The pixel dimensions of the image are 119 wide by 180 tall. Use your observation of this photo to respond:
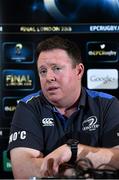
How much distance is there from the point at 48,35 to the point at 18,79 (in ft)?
1.37

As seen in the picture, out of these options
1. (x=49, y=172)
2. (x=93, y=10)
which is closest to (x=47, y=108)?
(x=49, y=172)

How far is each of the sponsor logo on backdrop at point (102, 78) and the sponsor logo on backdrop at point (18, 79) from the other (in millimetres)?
454

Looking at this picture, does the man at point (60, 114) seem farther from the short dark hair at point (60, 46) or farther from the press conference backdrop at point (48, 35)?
the press conference backdrop at point (48, 35)

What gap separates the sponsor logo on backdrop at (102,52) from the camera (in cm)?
300

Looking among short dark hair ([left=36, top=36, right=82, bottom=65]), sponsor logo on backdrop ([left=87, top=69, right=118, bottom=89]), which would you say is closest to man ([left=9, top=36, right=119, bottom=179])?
short dark hair ([left=36, top=36, right=82, bottom=65])

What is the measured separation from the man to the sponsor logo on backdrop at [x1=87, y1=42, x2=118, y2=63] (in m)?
0.76

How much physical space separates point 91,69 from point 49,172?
1524 millimetres

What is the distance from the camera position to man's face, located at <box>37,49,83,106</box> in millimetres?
2084

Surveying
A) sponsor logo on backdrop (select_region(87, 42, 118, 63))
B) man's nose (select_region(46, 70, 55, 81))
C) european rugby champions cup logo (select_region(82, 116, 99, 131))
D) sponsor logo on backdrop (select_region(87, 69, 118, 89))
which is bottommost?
european rugby champions cup logo (select_region(82, 116, 99, 131))

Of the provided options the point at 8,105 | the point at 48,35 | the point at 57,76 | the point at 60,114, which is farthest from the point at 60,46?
the point at 8,105

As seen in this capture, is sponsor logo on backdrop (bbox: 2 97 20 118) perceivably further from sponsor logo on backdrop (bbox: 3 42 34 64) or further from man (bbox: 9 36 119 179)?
man (bbox: 9 36 119 179)

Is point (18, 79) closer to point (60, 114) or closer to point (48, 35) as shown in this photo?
point (48, 35)

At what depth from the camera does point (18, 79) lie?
9.88 ft

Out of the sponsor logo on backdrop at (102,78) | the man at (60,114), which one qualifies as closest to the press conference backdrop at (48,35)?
the sponsor logo on backdrop at (102,78)
